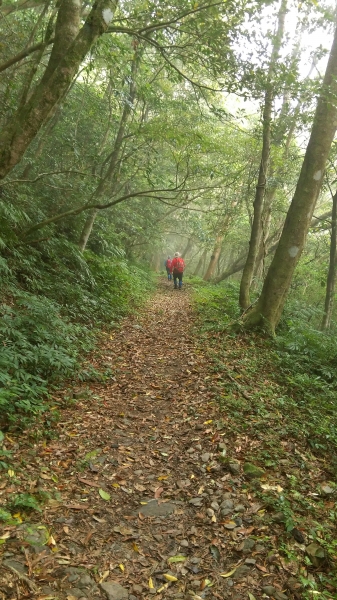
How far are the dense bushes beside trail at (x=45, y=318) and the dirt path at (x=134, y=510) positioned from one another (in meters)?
0.48

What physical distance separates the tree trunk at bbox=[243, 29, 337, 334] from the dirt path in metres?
3.42

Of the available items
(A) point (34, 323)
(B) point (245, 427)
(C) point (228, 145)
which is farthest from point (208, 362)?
(C) point (228, 145)

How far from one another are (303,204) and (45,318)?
567cm

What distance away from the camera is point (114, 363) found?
6.88 meters

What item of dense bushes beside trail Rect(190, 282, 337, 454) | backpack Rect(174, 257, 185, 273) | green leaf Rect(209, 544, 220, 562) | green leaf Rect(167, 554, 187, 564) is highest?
backpack Rect(174, 257, 185, 273)

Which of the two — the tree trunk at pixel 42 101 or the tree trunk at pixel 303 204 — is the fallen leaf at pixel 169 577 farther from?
the tree trunk at pixel 303 204

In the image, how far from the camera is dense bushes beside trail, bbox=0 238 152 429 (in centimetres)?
454

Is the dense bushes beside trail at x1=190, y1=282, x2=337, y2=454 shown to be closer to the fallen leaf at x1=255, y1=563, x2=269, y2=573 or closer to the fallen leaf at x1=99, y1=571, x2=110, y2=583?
the fallen leaf at x1=255, y1=563, x2=269, y2=573

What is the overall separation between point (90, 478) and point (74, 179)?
9513 mm

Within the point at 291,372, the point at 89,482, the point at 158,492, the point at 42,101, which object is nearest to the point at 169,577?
the point at 158,492

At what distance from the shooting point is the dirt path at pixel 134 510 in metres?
2.80

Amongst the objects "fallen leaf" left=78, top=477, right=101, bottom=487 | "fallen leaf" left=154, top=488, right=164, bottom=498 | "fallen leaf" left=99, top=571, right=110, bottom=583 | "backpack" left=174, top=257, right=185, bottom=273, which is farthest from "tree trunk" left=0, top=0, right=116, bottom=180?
"backpack" left=174, top=257, right=185, bottom=273

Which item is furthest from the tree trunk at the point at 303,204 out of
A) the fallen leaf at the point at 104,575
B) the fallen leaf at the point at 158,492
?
the fallen leaf at the point at 104,575

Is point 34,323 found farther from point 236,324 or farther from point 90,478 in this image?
point 236,324
